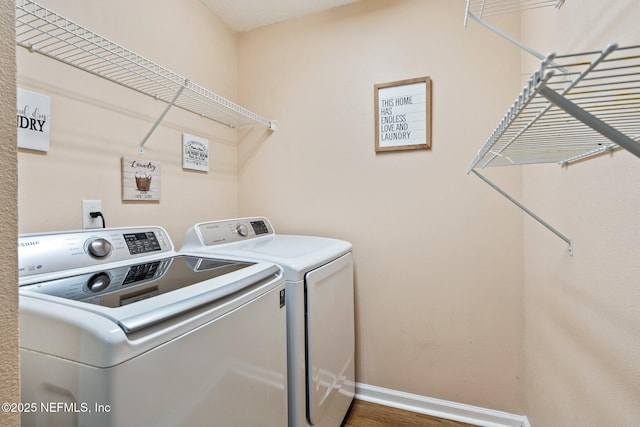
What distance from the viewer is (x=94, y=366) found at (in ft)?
1.84

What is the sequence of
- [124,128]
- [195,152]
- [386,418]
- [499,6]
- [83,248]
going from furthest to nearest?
[195,152] < [386,418] < [499,6] < [124,128] < [83,248]

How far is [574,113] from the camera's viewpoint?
0.41 metres

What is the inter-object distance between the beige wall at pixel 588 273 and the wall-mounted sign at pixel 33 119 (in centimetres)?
179

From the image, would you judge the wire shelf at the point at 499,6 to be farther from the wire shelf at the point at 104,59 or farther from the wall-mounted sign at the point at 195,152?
the wall-mounted sign at the point at 195,152

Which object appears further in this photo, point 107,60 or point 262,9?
point 262,9

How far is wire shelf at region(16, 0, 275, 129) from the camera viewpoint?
1027 mm

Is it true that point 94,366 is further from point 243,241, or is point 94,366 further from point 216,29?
point 216,29

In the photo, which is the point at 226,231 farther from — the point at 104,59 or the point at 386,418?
the point at 386,418

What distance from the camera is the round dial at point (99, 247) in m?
1.09

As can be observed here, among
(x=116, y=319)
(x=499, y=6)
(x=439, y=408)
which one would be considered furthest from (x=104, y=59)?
(x=439, y=408)

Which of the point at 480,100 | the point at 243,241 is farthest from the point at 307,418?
the point at 480,100

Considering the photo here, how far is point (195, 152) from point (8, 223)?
1.51 m

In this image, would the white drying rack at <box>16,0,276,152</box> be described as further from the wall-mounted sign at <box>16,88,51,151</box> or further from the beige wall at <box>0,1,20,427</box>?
the beige wall at <box>0,1,20,427</box>

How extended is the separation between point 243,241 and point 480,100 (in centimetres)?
151
